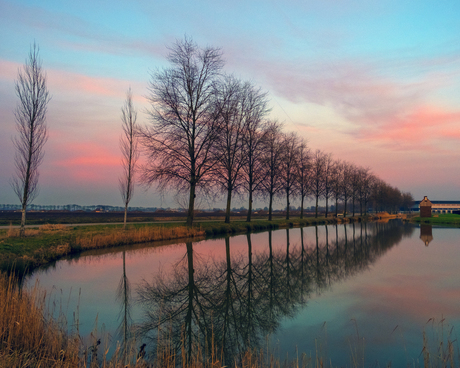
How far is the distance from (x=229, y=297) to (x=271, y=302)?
1.22 m

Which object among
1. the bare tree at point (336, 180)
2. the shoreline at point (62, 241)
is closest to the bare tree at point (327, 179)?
the bare tree at point (336, 180)

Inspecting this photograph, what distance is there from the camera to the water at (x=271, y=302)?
19.0 feet

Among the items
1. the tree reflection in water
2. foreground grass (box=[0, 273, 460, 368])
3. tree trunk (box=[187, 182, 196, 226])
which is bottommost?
the tree reflection in water

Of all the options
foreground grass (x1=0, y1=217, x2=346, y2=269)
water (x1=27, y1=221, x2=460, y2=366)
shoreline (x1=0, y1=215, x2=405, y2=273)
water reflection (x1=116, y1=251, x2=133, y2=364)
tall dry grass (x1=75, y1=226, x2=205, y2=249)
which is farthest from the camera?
tall dry grass (x1=75, y1=226, x2=205, y2=249)

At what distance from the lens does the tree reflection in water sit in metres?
5.89

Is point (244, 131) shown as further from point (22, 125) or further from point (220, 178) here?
point (22, 125)

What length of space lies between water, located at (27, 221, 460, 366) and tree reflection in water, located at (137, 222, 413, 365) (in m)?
0.03

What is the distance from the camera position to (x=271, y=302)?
8484 mm

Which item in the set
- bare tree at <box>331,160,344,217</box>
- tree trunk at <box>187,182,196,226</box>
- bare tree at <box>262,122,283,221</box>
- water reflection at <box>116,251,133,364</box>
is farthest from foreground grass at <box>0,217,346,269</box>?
bare tree at <box>331,160,344,217</box>

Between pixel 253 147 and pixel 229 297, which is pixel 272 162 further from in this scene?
pixel 229 297

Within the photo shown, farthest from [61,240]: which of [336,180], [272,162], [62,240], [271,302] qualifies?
[336,180]

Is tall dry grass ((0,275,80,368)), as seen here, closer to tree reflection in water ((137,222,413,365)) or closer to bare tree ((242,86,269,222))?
tree reflection in water ((137,222,413,365))

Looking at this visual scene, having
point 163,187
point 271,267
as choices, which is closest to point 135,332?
point 271,267

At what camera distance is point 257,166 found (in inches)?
1464
